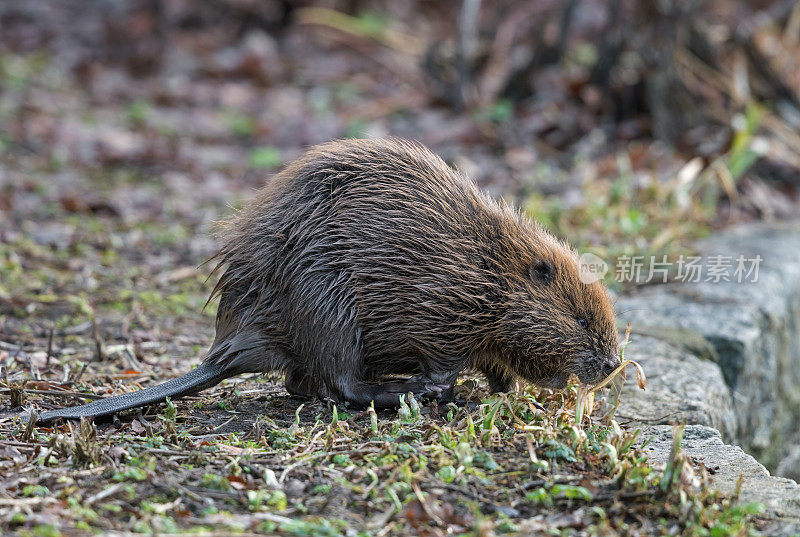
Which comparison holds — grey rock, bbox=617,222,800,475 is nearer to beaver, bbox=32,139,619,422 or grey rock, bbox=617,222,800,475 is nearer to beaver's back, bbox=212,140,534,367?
beaver, bbox=32,139,619,422

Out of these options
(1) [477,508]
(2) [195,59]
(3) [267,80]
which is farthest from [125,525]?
(2) [195,59]

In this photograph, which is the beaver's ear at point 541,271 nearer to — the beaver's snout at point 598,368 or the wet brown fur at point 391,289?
the wet brown fur at point 391,289

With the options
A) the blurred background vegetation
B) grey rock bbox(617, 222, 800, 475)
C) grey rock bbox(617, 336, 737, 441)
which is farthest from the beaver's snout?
the blurred background vegetation

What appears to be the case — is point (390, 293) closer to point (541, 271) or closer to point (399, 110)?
point (541, 271)

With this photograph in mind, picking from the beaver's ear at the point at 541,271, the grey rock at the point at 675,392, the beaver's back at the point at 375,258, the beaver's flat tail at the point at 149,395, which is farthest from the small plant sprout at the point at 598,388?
the beaver's flat tail at the point at 149,395

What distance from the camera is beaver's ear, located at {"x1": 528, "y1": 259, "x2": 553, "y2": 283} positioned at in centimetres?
353

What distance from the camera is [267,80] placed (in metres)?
10.5

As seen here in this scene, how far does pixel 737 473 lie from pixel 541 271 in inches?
41.8

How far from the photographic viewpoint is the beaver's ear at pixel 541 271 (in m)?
3.53

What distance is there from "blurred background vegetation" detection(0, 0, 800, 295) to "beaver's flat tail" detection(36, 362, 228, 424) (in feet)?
6.57

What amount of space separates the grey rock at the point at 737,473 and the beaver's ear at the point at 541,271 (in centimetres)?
69

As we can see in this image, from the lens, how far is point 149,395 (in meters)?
3.22

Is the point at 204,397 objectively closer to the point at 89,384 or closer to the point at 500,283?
the point at 89,384

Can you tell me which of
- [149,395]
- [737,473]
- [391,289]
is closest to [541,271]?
[391,289]
